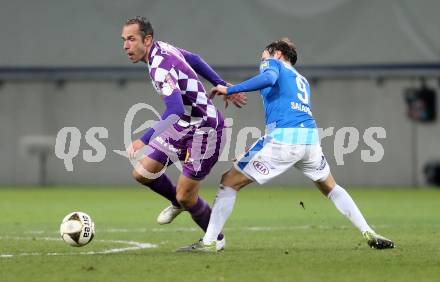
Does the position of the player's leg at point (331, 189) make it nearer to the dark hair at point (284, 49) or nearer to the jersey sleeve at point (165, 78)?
the dark hair at point (284, 49)

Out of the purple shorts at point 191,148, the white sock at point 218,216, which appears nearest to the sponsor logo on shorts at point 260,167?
the white sock at point 218,216

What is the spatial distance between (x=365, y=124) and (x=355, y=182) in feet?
3.97

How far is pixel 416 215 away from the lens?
1458 centimetres

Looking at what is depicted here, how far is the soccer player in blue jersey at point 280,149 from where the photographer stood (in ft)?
31.1

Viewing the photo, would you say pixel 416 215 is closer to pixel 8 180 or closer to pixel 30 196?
pixel 30 196

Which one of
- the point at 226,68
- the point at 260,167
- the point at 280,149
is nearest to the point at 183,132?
the point at 260,167

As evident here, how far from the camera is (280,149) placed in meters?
9.51

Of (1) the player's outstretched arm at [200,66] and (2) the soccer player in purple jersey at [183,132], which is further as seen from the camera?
(1) the player's outstretched arm at [200,66]

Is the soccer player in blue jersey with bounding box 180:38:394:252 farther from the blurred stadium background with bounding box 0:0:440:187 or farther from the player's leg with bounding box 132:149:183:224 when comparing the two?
the blurred stadium background with bounding box 0:0:440:187

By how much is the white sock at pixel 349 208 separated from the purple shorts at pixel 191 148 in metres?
1.14

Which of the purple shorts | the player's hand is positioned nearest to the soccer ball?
the purple shorts

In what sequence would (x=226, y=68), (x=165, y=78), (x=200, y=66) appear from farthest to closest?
(x=226, y=68)
(x=200, y=66)
(x=165, y=78)

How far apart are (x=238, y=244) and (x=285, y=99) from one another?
5.47 ft

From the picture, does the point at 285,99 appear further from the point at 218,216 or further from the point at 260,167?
the point at 218,216
